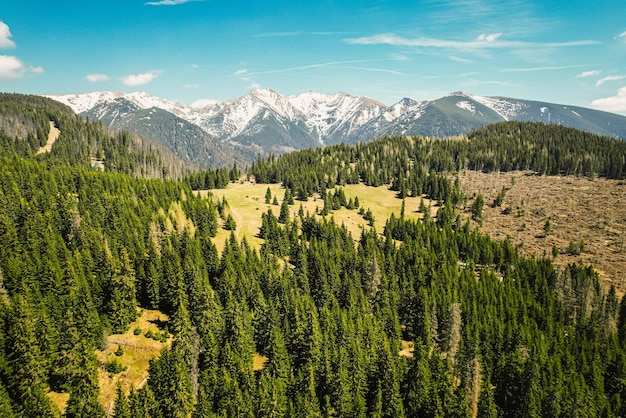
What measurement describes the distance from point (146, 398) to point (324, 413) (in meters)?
31.3

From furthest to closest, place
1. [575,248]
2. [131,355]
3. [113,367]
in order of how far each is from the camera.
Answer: [575,248]
[131,355]
[113,367]

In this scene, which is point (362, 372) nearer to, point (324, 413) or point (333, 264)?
point (324, 413)

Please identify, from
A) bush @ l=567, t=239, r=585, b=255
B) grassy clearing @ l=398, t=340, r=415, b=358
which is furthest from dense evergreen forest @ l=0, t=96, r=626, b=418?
bush @ l=567, t=239, r=585, b=255

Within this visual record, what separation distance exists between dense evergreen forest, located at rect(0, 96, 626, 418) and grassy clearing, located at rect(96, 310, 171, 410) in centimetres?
264

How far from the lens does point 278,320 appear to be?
86625 mm

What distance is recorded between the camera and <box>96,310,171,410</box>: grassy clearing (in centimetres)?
6538

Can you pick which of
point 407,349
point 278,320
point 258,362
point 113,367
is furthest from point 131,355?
point 407,349

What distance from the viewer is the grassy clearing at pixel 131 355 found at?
65375mm

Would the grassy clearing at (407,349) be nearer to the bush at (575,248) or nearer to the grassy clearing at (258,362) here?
the grassy clearing at (258,362)

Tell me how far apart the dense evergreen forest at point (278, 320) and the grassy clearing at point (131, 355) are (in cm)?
264

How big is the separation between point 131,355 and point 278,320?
105 feet

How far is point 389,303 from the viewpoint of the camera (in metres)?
106

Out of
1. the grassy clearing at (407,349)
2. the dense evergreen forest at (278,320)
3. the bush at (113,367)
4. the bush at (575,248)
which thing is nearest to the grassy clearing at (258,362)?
the dense evergreen forest at (278,320)

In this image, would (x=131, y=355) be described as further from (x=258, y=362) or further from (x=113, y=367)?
(x=258, y=362)
